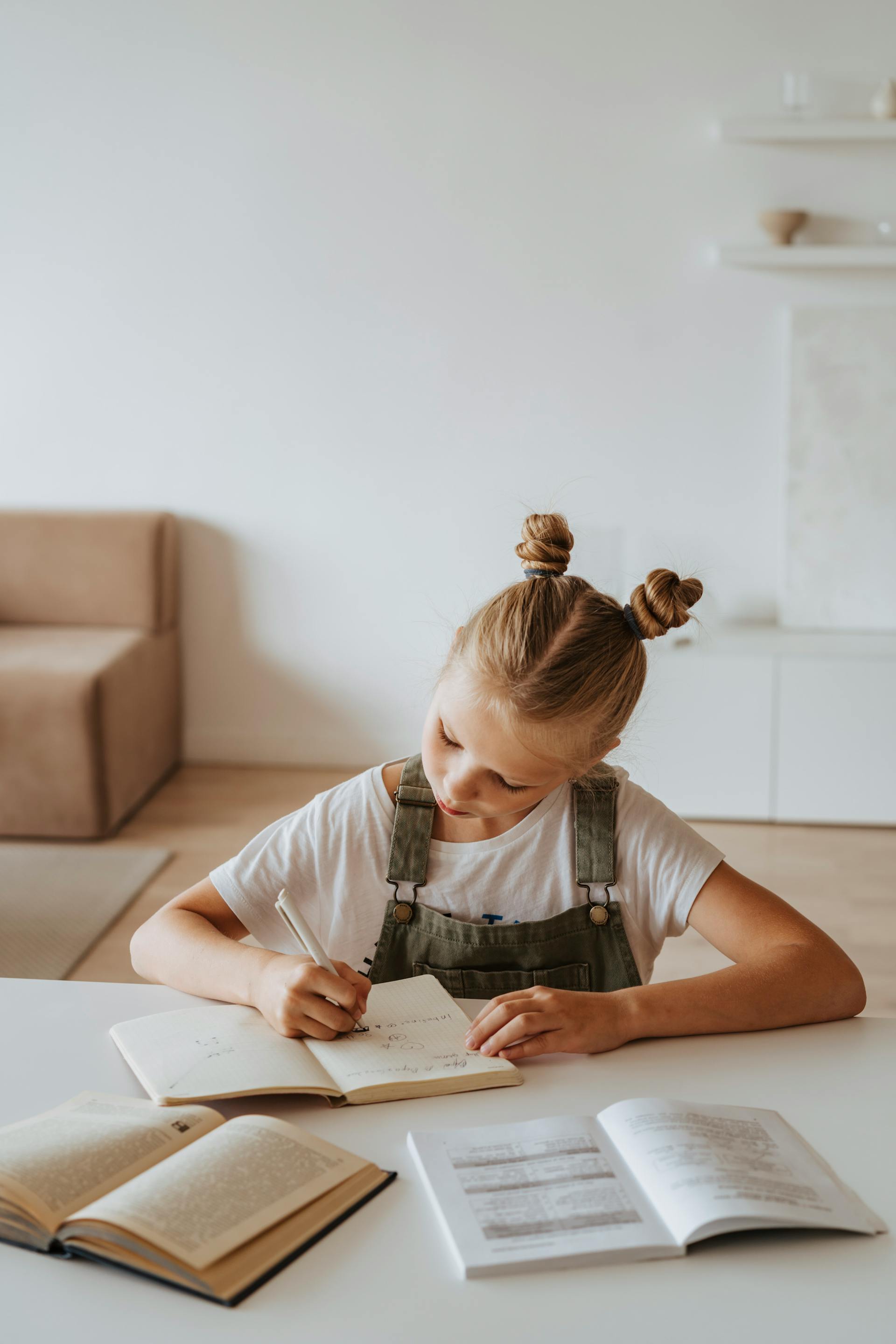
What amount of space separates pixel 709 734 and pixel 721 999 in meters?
2.29

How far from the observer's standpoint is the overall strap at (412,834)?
1236 millimetres

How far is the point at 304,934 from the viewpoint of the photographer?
3.28 ft

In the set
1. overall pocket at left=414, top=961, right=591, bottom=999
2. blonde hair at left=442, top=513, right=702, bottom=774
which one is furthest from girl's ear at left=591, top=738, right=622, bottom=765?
overall pocket at left=414, top=961, right=591, bottom=999

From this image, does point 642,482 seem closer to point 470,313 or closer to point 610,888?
point 470,313

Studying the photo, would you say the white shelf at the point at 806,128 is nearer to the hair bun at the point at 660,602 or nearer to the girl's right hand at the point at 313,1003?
the hair bun at the point at 660,602

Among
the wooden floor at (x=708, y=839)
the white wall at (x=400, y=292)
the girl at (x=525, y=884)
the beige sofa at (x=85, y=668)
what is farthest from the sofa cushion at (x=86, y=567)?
the girl at (x=525, y=884)

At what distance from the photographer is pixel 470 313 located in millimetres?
3479

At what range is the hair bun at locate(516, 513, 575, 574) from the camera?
1146 mm

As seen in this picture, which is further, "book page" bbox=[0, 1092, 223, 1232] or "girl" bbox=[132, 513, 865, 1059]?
"girl" bbox=[132, 513, 865, 1059]

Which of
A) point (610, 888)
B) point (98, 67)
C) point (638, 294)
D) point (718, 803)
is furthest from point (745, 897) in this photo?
point (98, 67)

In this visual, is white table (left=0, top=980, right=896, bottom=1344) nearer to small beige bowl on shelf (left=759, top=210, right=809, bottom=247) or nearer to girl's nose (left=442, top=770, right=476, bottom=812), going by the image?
girl's nose (left=442, top=770, right=476, bottom=812)

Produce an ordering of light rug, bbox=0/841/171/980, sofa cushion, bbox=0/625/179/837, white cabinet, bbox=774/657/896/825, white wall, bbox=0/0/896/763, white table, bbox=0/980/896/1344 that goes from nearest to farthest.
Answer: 1. white table, bbox=0/980/896/1344
2. light rug, bbox=0/841/171/980
3. sofa cushion, bbox=0/625/179/837
4. white cabinet, bbox=774/657/896/825
5. white wall, bbox=0/0/896/763

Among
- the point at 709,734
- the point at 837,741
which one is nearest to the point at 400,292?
the point at 709,734

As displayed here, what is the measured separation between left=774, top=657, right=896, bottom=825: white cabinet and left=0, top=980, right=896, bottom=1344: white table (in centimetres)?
237
